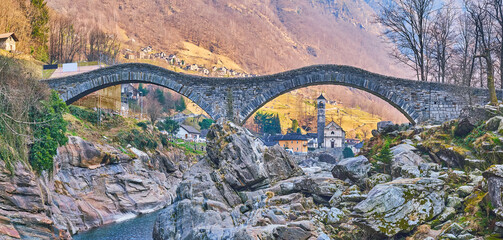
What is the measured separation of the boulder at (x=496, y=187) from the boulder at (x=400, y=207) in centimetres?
284

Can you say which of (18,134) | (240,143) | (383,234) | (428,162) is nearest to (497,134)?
(428,162)

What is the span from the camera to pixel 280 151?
108 ft

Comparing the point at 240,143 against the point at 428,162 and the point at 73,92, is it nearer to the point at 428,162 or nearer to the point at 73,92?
the point at 428,162

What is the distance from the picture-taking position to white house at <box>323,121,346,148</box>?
403 feet

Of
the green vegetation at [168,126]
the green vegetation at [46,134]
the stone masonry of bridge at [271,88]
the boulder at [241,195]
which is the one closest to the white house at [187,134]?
the green vegetation at [168,126]

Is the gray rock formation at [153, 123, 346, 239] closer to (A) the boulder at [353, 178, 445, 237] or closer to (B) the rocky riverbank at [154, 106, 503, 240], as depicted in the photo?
(B) the rocky riverbank at [154, 106, 503, 240]

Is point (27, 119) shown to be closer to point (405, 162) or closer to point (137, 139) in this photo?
point (137, 139)

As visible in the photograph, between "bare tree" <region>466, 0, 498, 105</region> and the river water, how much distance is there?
22.2m

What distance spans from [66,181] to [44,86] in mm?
7138

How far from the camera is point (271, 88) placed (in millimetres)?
35781

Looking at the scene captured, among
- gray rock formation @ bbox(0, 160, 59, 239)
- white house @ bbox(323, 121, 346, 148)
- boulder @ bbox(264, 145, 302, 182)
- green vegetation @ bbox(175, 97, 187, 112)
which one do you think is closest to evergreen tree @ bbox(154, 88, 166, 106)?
green vegetation @ bbox(175, 97, 187, 112)

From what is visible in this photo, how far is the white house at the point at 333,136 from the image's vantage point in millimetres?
122812

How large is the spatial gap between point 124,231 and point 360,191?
17.0 metres

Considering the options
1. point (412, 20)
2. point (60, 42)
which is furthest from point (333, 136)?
point (412, 20)
